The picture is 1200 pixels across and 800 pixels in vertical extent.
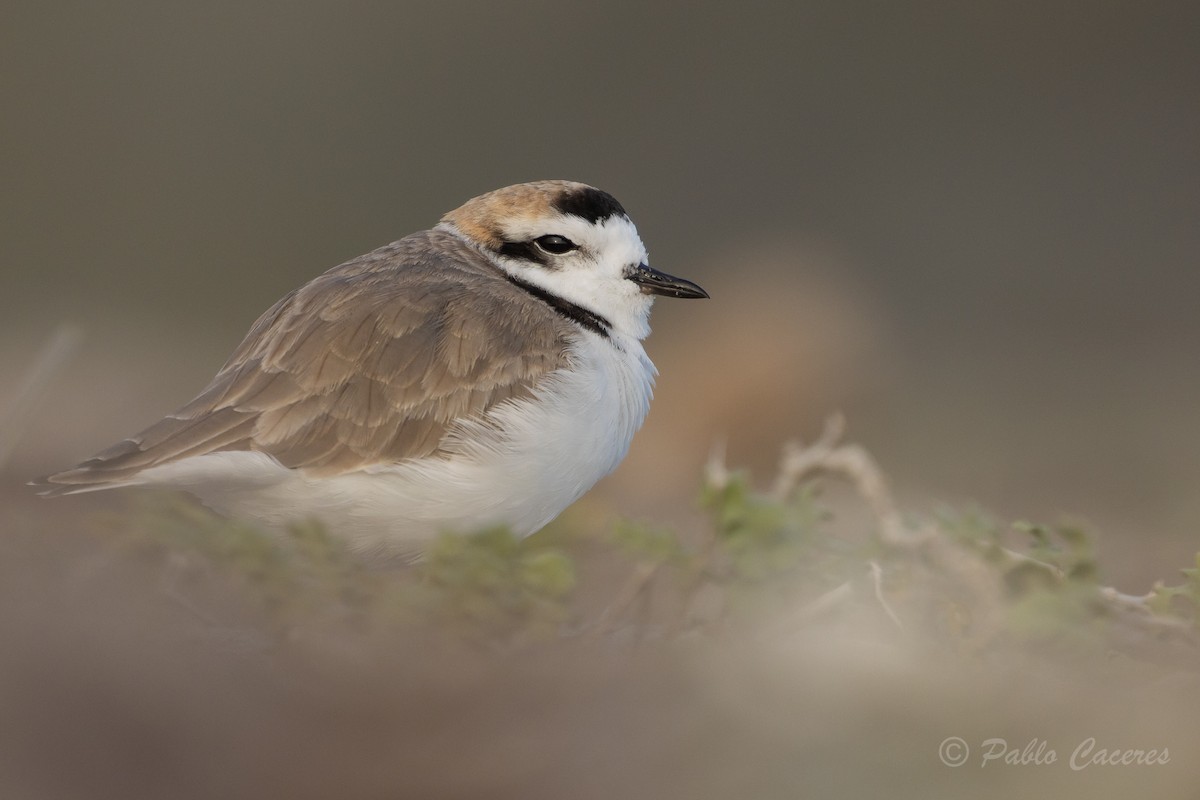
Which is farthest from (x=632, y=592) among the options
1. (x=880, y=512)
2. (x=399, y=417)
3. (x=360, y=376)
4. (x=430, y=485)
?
(x=360, y=376)

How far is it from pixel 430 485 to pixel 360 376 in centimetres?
43

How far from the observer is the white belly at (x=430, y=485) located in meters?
3.73

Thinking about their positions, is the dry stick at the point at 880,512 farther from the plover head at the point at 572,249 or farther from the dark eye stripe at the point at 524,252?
the dark eye stripe at the point at 524,252

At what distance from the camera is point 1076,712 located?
92.7 inches

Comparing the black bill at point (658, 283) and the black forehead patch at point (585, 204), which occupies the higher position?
the black forehead patch at point (585, 204)

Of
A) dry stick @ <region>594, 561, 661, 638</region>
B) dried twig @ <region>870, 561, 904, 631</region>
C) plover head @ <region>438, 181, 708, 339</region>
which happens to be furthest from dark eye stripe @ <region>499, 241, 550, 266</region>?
dried twig @ <region>870, 561, 904, 631</region>

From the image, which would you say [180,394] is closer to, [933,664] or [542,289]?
[542,289]

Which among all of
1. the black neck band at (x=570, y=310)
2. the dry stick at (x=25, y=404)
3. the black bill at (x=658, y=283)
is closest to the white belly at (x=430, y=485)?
the dry stick at (x=25, y=404)

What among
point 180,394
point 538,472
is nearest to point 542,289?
point 538,472

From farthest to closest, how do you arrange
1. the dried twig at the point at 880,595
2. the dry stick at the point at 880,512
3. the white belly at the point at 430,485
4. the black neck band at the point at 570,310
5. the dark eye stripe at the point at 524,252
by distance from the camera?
the dark eye stripe at the point at 524,252, the black neck band at the point at 570,310, the white belly at the point at 430,485, the dry stick at the point at 880,512, the dried twig at the point at 880,595

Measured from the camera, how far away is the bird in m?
3.78

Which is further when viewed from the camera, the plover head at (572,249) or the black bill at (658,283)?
the black bill at (658,283)

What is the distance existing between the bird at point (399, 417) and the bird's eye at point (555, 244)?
0.92ft

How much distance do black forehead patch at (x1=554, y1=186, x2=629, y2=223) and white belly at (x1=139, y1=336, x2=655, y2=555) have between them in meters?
1.03
